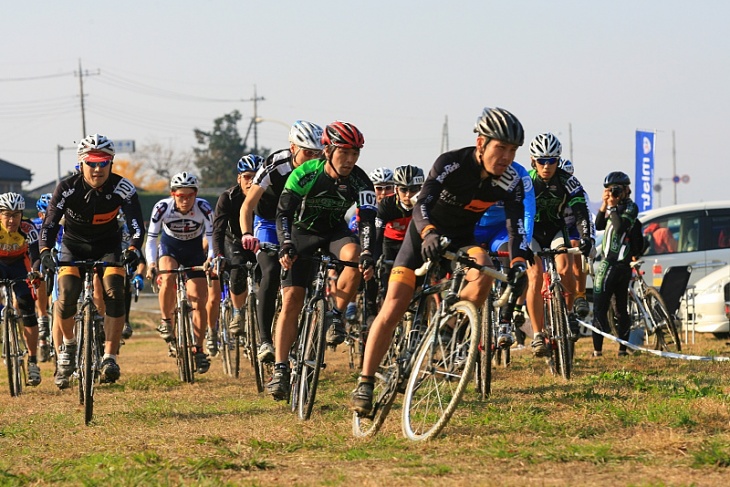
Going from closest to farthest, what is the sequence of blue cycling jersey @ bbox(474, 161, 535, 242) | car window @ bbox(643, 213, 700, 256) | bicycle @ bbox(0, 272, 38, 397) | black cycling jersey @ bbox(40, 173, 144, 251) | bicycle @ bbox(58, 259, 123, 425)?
blue cycling jersey @ bbox(474, 161, 535, 242) → bicycle @ bbox(58, 259, 123, 425) → black cycling jersey @ bbox(40, 173, 144, 251) → bicycle @ bbox(0, 272, 38, 397) → car window @ bbox(643, 213, 700, 256)

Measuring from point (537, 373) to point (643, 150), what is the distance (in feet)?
81.4

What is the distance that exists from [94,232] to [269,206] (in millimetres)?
1633

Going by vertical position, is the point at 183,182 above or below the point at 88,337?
above

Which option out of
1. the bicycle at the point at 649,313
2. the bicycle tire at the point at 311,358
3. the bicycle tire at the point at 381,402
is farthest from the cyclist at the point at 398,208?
the bicycle tire at the point at 381,402

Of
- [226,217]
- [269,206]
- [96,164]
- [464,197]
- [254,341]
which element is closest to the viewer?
[464,197]

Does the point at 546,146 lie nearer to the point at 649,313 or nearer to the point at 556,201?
the point at 556,201

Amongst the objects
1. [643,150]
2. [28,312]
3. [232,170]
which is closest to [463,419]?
[28,312]

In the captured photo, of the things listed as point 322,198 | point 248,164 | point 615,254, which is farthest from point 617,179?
point 322,198

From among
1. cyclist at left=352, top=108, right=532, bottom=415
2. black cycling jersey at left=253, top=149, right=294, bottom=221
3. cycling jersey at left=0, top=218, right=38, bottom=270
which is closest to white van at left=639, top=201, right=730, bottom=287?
cycling jersey at left=0, top=218, right=38, bottom=270

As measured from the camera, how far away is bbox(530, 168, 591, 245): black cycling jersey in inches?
485

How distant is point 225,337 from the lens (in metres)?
14.8

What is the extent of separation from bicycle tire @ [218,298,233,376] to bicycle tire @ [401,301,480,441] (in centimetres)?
727

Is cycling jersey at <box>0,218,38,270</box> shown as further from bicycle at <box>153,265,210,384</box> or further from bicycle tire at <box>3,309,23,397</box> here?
bicycle at <box>153,265,210,384</box>

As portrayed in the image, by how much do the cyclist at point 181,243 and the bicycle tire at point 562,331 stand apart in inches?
172
